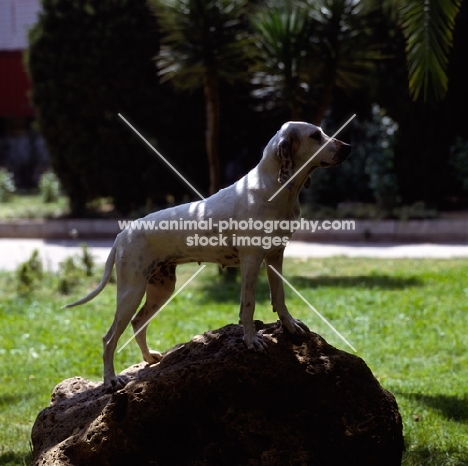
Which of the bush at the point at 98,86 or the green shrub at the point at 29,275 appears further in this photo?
the bush at the point at 98,86

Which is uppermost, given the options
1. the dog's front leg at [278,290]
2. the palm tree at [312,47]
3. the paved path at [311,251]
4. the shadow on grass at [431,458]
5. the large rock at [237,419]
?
the palm tree at [312,47]

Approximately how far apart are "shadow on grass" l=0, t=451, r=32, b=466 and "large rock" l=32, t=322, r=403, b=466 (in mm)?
772

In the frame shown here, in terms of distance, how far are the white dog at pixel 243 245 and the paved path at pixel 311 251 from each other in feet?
21.0

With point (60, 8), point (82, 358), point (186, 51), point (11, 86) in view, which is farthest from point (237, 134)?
point (11, 86)

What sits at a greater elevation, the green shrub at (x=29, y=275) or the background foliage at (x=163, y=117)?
the background foliage at (x=163, y=117)

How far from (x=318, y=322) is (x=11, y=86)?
17936 mm

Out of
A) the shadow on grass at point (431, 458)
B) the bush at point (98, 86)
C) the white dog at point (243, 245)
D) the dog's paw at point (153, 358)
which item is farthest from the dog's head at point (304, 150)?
the bush at point (98, 86)

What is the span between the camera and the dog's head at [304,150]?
3.95 metres

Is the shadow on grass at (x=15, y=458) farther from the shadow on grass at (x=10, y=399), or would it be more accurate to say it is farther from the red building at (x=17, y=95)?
the red building at (x=17, y=95)

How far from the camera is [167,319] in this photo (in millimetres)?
8133

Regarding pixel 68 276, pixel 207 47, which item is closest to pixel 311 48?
pixel 207 47

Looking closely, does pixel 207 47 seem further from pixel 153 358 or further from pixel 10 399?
pixel 153 358

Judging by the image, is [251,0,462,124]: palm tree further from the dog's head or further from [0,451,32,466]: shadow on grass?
[0,451,32,466]: shadow on grass

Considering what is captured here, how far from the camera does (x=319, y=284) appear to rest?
367 inches
